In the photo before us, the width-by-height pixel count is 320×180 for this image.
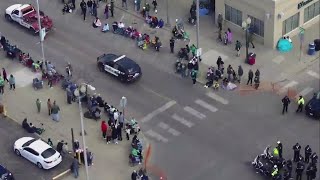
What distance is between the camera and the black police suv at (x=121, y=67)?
191 feet

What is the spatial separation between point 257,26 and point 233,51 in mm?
2660

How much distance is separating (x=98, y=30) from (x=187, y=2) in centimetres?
797

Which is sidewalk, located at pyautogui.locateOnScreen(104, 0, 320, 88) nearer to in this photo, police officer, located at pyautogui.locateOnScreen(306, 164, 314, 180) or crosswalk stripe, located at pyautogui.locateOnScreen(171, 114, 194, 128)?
crosswalk stripe, located at pyautogui.locateOnScreen(171, 114, 194, 128)

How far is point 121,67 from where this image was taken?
2304 inches

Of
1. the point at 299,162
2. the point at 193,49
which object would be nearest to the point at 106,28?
the point at 193,49

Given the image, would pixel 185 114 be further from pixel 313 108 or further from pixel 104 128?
pixel 313 108

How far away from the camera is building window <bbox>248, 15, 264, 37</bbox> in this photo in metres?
62.5

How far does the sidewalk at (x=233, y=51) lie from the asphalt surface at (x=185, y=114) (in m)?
2.32

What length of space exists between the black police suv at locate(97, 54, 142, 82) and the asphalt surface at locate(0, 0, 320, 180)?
23.5 inches

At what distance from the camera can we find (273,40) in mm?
62156

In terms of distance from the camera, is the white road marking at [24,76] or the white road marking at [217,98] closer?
the white road marking at [217,98]

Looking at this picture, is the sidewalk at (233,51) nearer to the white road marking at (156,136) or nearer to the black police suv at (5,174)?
the white road marking at (156,136)

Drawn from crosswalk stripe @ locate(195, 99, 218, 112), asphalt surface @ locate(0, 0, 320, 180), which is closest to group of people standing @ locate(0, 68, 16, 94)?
asphalt surface @ locate(0, 0, 320, 180)

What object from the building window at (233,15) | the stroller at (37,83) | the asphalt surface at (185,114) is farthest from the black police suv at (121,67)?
the building window at (233,15)
